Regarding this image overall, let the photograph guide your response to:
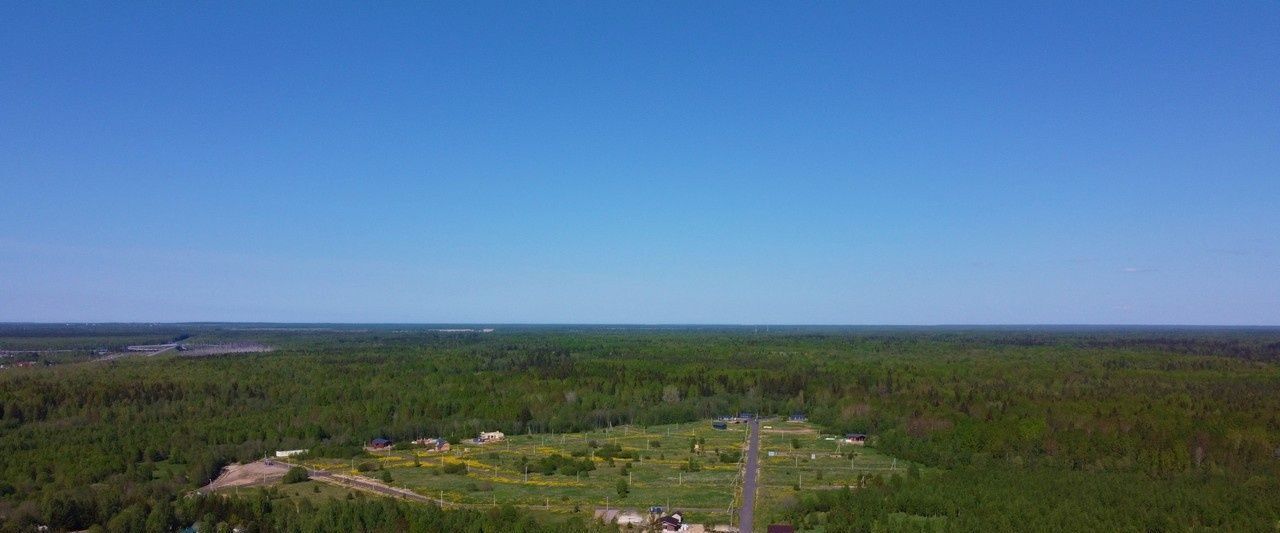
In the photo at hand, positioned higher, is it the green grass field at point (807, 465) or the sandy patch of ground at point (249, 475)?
the green grass field at point (807, 465)

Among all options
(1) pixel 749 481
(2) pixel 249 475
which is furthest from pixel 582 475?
(2) pixel 249 475

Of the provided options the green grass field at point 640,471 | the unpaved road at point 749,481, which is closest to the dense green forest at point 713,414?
the unpaved road at point 749,481

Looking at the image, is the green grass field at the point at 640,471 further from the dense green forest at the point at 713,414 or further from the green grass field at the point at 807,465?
the dense green forest at the point at 713,414

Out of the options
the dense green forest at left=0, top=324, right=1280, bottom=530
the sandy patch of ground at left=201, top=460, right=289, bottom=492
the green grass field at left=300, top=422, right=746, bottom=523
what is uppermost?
the dense green forest at left=0, top=324, right=1280, bottom=530

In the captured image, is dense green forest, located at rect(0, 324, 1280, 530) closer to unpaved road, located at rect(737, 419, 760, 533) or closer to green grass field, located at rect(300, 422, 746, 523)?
unpaved road, located at rect(737, 419, 760, 533)

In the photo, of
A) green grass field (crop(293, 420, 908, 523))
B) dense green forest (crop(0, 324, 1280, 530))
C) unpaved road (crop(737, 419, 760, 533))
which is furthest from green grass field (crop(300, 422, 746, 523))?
dense green forest (crop(0, 324, 1280, 530))

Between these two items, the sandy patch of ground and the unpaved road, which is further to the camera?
the sandy patch of ground

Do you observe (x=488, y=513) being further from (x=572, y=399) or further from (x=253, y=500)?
(x=572, y=399)
